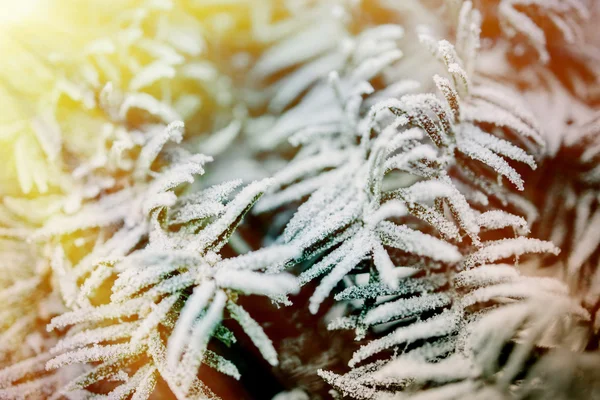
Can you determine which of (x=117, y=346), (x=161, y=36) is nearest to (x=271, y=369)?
(x=117, y=346)

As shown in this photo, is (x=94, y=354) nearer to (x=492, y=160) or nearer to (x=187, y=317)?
(x=187, y=317)

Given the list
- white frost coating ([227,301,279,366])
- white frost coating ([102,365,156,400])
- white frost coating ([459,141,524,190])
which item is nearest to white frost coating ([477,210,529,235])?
white frost coating ([459,141,524,190])

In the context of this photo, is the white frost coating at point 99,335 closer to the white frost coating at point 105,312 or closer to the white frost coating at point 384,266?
the white frost coating at point 105,312

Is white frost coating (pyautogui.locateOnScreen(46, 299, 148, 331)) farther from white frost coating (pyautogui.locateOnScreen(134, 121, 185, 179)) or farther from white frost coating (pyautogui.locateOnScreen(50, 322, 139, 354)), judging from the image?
Result: white frost coating (pyautogui.locateOnScreen(134, 121, 185, 179))

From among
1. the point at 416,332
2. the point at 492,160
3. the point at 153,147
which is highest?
the point at 153,147

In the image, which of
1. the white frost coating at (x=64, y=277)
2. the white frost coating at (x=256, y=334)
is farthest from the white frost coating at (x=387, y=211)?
the white frost coating at (x=64, y=277)

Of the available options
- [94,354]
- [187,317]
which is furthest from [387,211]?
[94,354]
